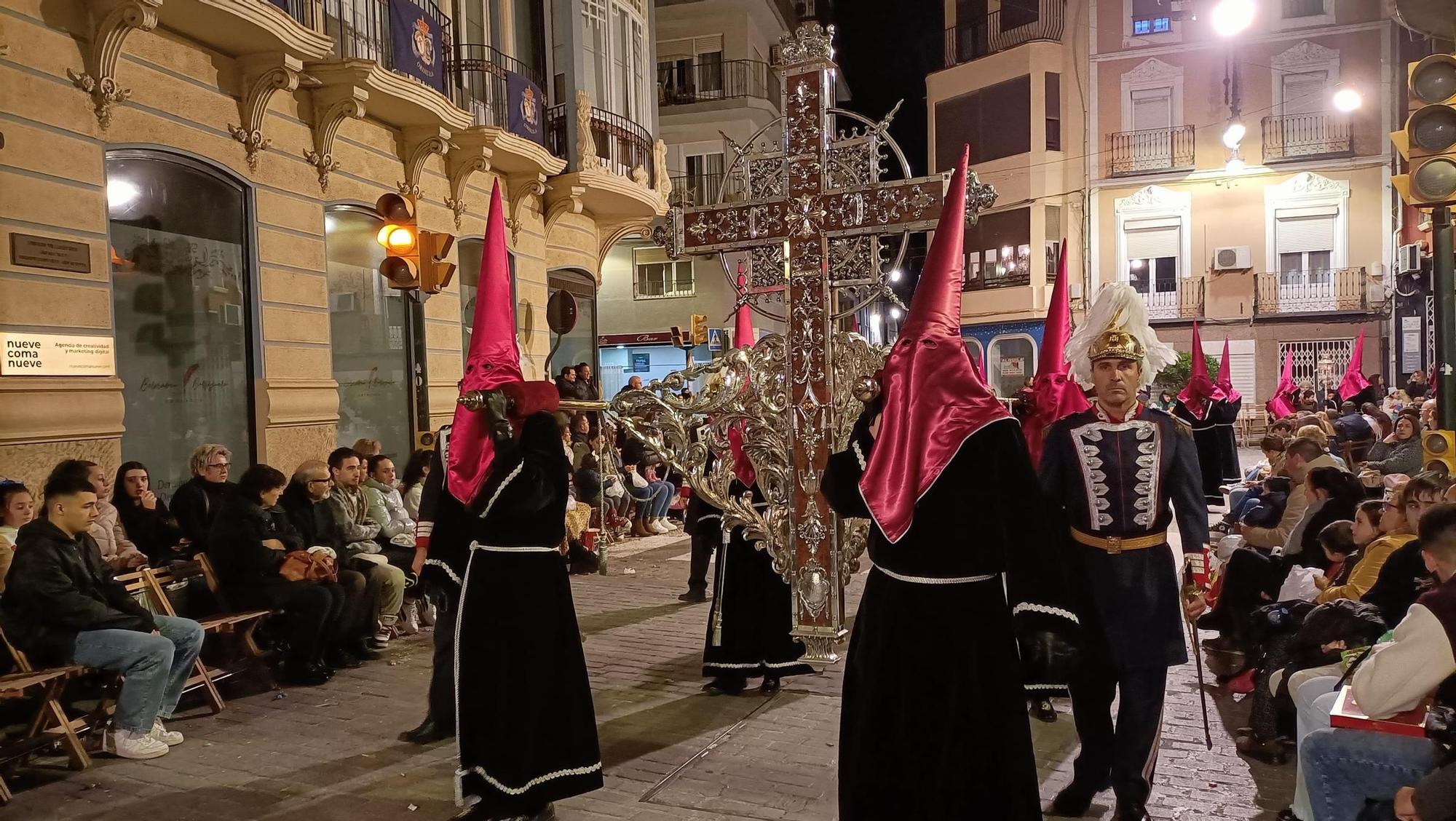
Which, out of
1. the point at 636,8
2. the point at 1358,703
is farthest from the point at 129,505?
the point at 636,8

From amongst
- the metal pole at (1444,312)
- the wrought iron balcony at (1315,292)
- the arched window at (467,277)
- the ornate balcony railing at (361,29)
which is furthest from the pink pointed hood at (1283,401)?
the ornate balcony railing at (361,29)

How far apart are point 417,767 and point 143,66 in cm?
692

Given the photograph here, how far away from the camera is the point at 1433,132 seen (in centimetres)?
663

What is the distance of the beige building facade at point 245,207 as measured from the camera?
762 cm

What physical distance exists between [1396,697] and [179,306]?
9.83 meters

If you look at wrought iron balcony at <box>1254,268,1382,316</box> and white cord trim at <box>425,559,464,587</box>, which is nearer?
white cord trim at <box>425,559,464,587</box>

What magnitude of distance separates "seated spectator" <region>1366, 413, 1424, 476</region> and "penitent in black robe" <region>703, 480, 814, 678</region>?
565 cm

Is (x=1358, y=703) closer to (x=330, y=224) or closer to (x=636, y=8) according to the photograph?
(x=330, y=224)

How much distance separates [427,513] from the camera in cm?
573

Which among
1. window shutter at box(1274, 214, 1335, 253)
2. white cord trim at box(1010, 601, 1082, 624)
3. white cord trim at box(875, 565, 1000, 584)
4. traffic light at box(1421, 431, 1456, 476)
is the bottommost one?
white cord trim at box(1010, 601, 1082, 624)

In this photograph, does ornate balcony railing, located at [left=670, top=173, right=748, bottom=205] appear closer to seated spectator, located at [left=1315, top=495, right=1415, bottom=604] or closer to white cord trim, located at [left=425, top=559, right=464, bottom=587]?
white cord trim, located at [left=425, top=559, right=464, bottom=587]

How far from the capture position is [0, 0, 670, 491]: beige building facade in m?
7.62

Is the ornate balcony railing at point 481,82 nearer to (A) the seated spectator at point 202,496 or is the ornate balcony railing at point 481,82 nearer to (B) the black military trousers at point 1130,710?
(A) the seated spectator at point 202,496

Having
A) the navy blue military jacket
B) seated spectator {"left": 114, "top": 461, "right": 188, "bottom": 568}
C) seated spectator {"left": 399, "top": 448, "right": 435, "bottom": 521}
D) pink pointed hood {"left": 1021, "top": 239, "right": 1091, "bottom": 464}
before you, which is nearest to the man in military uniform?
the navy blue military jacket
